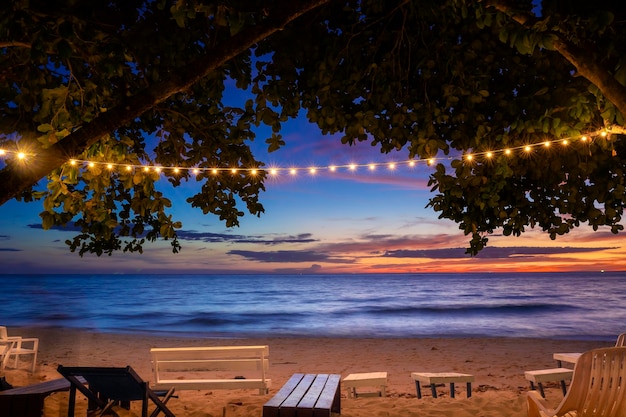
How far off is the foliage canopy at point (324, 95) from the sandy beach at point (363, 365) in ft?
7.06

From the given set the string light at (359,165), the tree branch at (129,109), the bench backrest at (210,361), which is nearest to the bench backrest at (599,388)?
the string light at (359,165)

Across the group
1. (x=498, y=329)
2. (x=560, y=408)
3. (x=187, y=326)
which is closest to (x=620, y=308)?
(x=498, y=329)

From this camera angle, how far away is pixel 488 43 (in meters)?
5.09

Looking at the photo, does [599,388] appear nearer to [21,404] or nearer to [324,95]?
[324,95]

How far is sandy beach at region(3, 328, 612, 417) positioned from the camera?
5902 millimetres

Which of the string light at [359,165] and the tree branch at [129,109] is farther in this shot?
the string light at [359,165]

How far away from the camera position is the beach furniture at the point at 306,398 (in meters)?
4.06

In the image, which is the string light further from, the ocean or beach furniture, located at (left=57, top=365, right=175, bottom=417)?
the ocean

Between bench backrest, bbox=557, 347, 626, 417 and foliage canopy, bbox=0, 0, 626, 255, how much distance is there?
1.76 meters

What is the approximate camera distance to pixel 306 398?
444 cm

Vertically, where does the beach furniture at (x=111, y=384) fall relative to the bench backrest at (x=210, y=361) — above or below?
above

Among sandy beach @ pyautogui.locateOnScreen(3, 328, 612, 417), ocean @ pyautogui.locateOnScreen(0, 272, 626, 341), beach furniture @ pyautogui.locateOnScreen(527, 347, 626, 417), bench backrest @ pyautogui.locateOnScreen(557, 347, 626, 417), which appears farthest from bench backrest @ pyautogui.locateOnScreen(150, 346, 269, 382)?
ocean @ pyautogui.locateOnScreen(0, 272, 626, 341)

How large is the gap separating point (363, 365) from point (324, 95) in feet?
28.3

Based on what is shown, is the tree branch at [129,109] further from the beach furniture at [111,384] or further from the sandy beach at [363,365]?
the sandy beach at [363,365]
